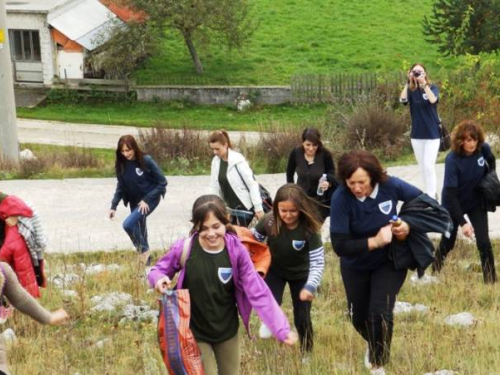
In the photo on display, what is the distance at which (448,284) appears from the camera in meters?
8.41

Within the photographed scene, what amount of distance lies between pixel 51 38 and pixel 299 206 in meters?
34.6

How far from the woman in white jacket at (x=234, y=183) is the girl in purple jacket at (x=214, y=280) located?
3691mm

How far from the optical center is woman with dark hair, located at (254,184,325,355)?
239 inches

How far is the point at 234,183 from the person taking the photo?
29.5 ft

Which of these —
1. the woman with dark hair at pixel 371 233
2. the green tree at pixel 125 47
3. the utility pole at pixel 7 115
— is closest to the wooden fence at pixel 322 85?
the green tree at pixel 125 47

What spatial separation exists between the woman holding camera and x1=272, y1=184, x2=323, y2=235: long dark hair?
4979 millimetres

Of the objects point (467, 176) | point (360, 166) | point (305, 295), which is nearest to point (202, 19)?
point (467, 176)

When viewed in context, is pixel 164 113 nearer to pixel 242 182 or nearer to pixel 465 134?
pixel 242 182

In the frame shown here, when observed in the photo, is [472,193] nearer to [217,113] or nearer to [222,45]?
[217,113]

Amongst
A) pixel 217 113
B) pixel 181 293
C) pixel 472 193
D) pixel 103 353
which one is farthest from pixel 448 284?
pixel 217 113

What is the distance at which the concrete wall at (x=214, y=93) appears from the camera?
119ft

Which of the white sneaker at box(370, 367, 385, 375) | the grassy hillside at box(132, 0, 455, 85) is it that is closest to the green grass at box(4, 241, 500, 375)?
the white sneaker at box(370, 367, 385, 375)

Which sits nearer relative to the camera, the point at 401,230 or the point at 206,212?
the point at 206,212

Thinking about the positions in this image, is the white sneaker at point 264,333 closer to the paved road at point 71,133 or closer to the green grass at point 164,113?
the paved road at point 71,133
